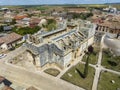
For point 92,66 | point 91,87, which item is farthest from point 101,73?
point 91,87

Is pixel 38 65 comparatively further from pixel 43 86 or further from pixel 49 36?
pixel 49 36

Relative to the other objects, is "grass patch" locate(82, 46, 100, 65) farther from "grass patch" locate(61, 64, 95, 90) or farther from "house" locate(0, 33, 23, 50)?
"house" locate(0, 33, 23, 50)

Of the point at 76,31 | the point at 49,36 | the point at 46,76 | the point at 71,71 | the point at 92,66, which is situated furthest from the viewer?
the point at 76,31

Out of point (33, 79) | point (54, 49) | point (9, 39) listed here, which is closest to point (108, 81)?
point (54, 49)

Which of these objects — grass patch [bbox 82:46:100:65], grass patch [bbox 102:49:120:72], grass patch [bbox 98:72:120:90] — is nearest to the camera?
grass patch [bbox 98:72:120:90]

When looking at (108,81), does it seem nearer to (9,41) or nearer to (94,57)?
(94,57)

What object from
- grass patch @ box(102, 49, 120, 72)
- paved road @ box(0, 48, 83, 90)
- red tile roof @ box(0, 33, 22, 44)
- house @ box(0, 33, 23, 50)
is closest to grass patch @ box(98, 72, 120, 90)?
grass patch @ box(102, 49, 120, 72)
